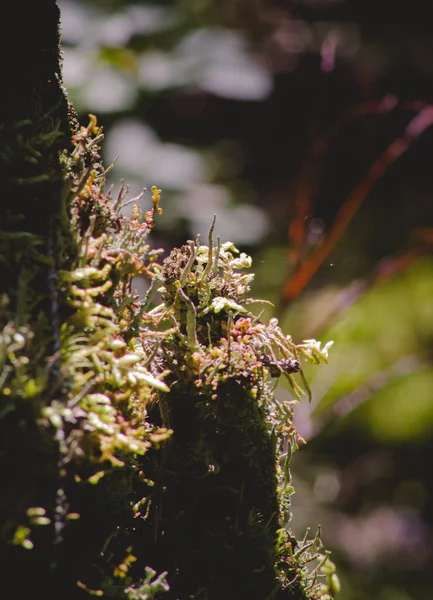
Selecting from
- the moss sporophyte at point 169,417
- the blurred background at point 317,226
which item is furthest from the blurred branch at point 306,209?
the moss sporophyte at point 169,417

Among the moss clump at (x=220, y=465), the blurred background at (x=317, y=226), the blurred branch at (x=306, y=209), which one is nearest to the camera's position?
Result: the moss clump at (x=220, y=465)

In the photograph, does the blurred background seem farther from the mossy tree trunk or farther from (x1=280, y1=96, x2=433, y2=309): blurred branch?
the mossy tree trunk

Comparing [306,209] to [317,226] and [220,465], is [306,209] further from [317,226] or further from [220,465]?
[220,465]

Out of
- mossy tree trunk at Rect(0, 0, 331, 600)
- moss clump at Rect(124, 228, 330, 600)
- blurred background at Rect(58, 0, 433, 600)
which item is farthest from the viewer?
blurred background at Rect(58, 0, 433, 600)

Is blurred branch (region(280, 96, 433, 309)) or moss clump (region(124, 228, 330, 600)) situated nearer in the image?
moss clump (region(124, 228, 330, 600))

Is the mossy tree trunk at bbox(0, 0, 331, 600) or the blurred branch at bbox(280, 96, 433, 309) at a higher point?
the blurred branch at bbox(280, 96, 433, 309)

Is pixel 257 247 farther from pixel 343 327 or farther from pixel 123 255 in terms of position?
pixel 123 255

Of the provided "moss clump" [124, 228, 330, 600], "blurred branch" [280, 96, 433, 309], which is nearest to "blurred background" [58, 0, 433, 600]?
"blurred branch" [280, 96, 433, 309]

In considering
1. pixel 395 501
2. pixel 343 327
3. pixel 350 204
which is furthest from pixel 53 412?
pixel 395 501

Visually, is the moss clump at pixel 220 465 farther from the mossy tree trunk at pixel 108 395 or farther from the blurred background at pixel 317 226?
the blurred background at pixel 317 226
